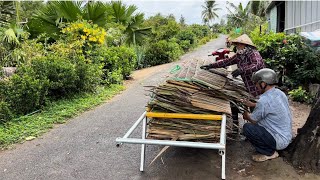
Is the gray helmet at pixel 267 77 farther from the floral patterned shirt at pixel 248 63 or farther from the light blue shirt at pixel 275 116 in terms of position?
the floral patterned shirt at pixel 248 63

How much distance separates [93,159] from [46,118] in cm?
231

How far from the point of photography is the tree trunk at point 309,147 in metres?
3.59

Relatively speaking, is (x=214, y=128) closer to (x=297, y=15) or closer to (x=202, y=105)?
Answer: (x=202, y=105)

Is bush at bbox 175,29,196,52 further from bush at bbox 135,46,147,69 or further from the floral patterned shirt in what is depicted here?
the floral patterned shirt

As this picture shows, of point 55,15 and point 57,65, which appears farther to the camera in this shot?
point 55,15

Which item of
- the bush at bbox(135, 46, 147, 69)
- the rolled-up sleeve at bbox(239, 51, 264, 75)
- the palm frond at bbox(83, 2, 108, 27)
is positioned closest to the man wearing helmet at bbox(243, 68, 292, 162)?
the rolled-up sleeve at bbox(239, 51, 264, 75)

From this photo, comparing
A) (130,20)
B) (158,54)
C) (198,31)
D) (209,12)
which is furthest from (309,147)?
(209,12)

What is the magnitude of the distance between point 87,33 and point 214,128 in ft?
19.7

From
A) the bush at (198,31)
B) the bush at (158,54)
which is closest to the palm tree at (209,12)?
the bush at (198,31)

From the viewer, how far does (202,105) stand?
3.43 m

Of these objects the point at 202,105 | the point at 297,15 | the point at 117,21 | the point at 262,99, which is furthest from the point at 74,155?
the point at 297,15

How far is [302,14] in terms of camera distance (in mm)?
12766

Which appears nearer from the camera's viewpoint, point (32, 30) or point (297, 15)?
point (32, 30)

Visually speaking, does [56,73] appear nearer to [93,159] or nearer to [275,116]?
[93,159]
